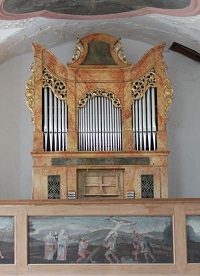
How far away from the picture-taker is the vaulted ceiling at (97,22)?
9.64m

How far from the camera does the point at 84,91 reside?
10820 millimetres

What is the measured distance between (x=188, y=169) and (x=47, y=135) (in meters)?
3.05

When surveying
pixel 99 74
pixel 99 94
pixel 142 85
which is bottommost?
pixel 99 94

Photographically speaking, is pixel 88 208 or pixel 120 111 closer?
pixel 88 208

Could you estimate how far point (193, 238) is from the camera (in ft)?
31.8

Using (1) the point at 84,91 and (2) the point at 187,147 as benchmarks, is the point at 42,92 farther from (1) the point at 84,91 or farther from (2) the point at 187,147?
(2) the point at 187,147

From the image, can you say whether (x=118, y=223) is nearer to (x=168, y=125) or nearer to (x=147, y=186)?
(x=147, y=186)


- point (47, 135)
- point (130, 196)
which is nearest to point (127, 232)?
point (130, 196)

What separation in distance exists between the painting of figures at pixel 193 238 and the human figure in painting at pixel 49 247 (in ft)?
7.14

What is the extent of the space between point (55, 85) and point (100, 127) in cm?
112

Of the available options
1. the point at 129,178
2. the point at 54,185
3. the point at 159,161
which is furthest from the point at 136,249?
the point at 54,185

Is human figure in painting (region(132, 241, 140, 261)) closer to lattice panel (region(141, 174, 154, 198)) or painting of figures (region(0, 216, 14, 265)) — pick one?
lattice panel (region(141, 174, 154, 198))

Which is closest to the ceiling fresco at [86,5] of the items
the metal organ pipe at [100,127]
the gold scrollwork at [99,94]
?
the gold scrollwork at [99,94]

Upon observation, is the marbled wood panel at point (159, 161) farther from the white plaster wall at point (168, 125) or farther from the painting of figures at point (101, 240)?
the white plaster wall at point (168, 125)
